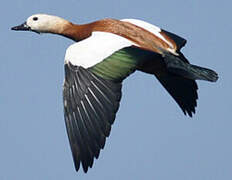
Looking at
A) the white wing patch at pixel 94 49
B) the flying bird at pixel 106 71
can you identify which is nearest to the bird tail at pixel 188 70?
the flying bird at pixel 106 71

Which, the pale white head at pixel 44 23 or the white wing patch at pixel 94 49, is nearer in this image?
the white wing patch at pixel 94 49

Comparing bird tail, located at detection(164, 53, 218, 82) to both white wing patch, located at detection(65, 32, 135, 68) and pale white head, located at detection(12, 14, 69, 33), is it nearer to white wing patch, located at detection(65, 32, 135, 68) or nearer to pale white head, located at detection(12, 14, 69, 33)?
white wing patch, located at detection(65, 32, 135, 68)

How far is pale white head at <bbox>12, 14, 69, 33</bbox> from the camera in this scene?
10.5 meters

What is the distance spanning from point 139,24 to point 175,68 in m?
1.49

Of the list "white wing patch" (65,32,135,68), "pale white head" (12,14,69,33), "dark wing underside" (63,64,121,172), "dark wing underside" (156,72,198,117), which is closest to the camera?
"dark wing underside" (63,64,121,172)

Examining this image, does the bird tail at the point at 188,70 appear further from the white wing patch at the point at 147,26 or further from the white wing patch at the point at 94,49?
the white wing patch at the point at 147,26

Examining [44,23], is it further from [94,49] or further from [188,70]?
[188,70]

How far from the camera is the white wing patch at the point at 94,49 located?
890 cm

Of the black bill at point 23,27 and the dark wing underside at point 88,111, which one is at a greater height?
the black bill at point 23,27

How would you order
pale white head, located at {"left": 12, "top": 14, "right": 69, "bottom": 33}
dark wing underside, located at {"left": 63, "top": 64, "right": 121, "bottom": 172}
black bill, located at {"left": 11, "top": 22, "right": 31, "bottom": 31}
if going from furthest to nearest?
1. black bill, located at {"left": 11, "top": 22, "right": 31, "bottom": 31}
2. pale white head, located at {"left": 12, "top": 14, "right": 69, "bottom": 33}
3. dark wing underside, located at {"left": 63, "top": 64, "right": 121, "bottom": 172}

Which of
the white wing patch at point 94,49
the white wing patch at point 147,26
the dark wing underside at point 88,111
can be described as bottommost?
the dark wing underside at point 88,111

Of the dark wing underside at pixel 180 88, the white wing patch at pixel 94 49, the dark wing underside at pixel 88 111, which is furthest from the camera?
the dark wing underside at pixel 180 88

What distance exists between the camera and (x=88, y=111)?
8633 millimetres

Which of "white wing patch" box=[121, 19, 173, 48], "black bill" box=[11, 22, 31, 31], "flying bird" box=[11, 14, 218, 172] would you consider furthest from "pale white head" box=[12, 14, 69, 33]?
"white wing patch" box=[121, 19, 173, 48]
